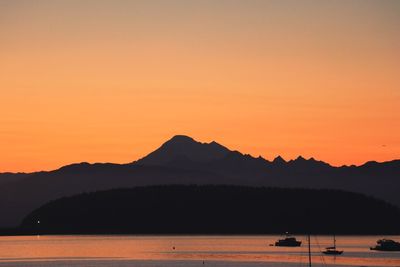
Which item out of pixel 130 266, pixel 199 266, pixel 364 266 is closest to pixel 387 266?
pixel 364 266

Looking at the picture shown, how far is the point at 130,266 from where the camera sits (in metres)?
200

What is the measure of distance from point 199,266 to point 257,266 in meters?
12.4

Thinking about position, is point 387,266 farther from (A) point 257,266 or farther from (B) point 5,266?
(B) point 5,266

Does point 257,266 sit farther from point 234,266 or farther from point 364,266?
point 364,266

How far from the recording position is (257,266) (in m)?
198

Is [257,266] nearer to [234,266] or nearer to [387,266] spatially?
[234,266]

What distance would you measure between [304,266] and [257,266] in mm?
10172

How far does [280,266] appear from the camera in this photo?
19938 centimetres

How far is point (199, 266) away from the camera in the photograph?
655 ft

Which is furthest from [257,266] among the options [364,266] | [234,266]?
[364,266]

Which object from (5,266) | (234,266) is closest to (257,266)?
(234,266)

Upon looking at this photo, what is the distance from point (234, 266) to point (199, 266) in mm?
7461

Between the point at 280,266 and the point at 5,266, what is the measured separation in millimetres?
58544

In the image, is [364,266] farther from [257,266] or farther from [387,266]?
[257,266]
